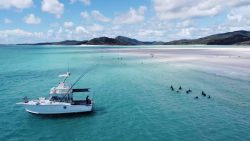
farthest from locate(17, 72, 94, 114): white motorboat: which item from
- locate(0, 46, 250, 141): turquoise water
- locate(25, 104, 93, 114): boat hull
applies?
locate(0, 46, 250, 141): turquoise water

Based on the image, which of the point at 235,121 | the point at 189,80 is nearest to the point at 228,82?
the point at 189,80

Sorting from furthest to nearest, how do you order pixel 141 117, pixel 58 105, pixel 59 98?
pixel 59 98, pixel 141 117, pixel 58 105

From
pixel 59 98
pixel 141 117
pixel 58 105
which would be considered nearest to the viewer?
pixel 58 105

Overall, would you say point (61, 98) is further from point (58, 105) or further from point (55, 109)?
point (55, 109)

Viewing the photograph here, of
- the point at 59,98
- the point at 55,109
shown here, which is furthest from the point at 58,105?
the point at 59,98

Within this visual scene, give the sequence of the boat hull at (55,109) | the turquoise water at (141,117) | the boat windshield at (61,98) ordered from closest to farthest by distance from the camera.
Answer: the turquoise water at (141,117), the boat hull at (55,109), the boat windshield at (61,98)

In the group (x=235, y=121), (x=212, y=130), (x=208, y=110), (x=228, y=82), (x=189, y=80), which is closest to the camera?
(x=212, y=130)

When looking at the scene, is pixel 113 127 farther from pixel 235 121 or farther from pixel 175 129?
pixel 235 121

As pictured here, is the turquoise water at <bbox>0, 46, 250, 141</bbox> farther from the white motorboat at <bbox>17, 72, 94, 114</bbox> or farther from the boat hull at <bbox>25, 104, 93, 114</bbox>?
the white motorboat at <bbox>17, 72, 94, 114</bbox>

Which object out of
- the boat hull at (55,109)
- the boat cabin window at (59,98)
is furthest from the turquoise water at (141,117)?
the boat cabin window at (59,98)

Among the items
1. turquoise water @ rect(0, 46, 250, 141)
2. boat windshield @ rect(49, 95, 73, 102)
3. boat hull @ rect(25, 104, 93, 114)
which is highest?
boat windshield @ rect(49, 95, 73, 102)

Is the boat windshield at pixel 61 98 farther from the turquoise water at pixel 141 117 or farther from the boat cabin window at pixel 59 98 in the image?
the turquoise water at pixel 141 117
